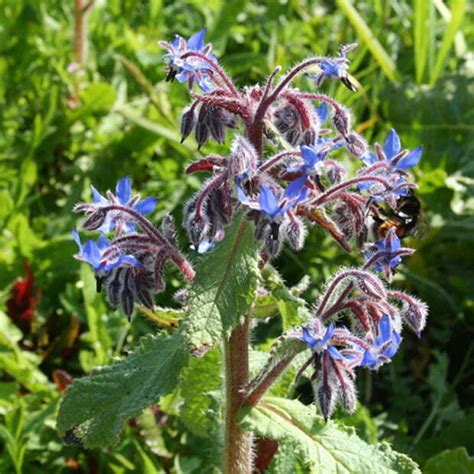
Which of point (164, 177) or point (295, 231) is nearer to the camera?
point (295, 231)

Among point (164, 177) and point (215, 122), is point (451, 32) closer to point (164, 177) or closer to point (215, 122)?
point (164, 177)

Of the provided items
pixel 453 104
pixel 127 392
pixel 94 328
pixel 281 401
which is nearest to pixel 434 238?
pixel 453 104

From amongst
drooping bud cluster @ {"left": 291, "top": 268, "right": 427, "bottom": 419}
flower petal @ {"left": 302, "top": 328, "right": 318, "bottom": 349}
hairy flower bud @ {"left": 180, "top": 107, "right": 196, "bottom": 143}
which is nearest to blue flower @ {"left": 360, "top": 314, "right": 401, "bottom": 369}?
drooping bud cluster @ {"left": 291, "top": 268, "right": 427, "bottom": 419}

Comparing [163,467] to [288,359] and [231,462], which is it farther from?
[288,359]

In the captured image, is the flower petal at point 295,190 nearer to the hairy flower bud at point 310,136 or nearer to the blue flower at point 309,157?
the blue flower at point 309,157

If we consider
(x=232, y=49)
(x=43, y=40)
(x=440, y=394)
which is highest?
(x=232, y=49)

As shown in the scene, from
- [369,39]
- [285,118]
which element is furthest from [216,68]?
[369,39]

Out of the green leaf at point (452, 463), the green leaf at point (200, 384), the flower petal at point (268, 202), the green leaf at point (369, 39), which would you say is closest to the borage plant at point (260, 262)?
the flower petal at point (268, 202)
